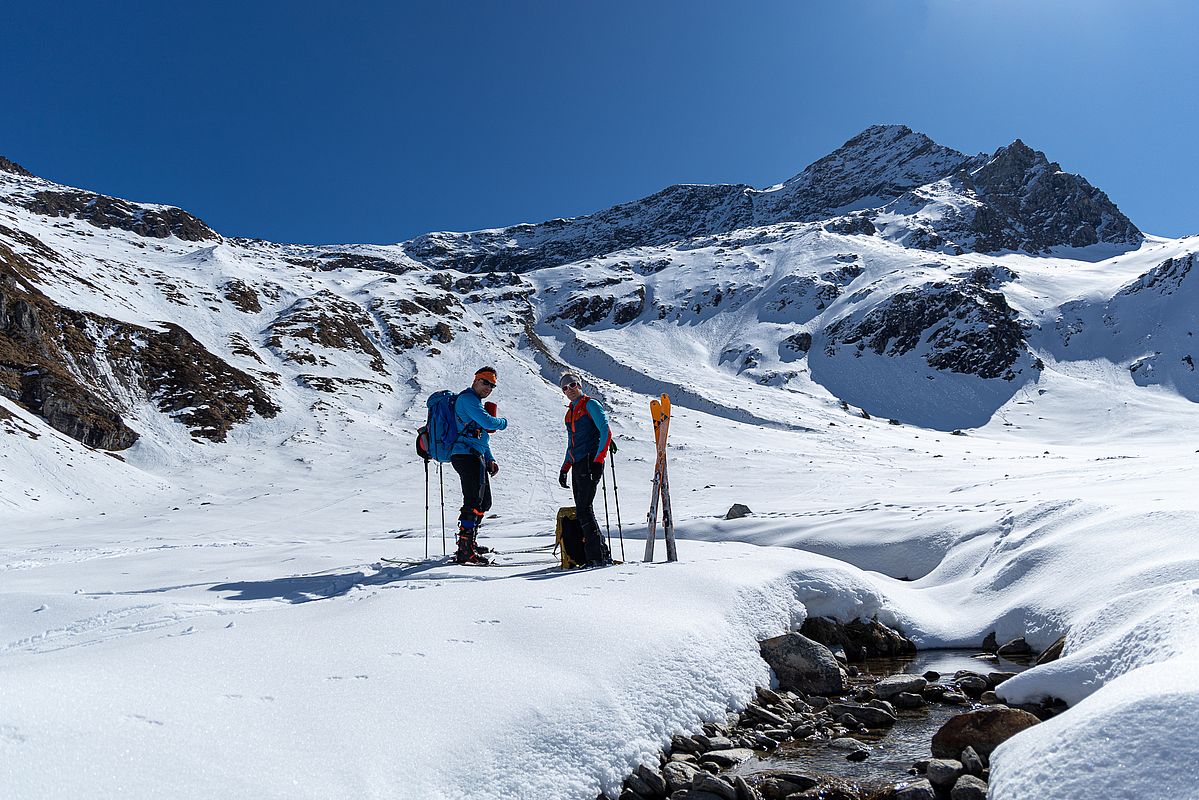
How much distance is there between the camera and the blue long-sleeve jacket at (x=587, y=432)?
26.4 feet

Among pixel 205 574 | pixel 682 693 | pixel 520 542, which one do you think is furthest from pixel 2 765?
pixel 520 542

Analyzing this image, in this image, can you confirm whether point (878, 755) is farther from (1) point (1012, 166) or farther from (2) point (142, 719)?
(1) point (1012, 166)

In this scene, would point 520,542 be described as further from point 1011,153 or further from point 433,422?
point 1011,153

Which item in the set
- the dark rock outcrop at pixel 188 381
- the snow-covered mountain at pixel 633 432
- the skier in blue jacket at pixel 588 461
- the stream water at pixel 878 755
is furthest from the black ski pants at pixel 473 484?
the dark rock outcrop at pixel 188 381

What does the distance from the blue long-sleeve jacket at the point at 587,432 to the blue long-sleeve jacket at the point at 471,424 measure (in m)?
0.91

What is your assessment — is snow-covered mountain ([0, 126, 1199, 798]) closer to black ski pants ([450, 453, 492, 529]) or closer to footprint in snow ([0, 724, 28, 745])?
footprint in snow ([0, 724, 28, 745])

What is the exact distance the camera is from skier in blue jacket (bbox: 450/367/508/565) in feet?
27.3

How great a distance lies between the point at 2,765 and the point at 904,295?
81.2 meters

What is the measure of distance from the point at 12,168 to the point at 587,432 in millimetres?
143103

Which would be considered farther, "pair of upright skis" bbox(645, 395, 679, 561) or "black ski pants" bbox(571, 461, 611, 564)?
"pair of upright skis" bbox(645, 395, 679, 561)

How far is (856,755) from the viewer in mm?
4336

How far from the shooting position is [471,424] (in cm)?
838

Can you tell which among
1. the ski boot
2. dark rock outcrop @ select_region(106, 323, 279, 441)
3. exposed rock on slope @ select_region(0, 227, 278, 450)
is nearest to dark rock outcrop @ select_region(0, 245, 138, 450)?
exposed rock on slope @ select_region(0, 227, 278, 450)

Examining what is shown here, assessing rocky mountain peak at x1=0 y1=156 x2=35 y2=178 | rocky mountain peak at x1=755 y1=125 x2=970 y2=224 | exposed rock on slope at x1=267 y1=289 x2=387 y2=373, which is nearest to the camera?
exposed rock on slope at x1=267 y1=289 x2=387 y2=373
